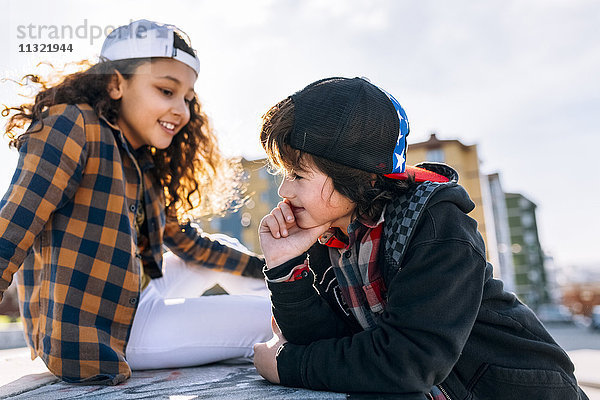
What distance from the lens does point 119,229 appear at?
176 centimetres

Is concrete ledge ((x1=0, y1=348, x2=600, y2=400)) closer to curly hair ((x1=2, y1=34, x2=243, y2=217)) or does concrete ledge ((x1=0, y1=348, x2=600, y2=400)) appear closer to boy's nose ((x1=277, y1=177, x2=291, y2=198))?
boy's nose ((x1=277, y1=177, x2=291, y2=198))

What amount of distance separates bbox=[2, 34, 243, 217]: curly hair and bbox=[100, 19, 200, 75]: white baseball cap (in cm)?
3

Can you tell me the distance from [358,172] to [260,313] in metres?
0.99

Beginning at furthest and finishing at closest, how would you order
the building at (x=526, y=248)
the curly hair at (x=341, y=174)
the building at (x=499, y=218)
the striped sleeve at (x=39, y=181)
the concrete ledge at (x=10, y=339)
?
the building at (x=526, y=248) < the building at (x=499, y=218) < the concrete ledge at (x=10, y=339) < the striped sleeve at (x=39, y=181) < the curly hair at (x=341, y=174)

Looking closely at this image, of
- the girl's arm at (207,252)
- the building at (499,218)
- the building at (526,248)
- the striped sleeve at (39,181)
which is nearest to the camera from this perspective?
the striped sleeve at (39,181)

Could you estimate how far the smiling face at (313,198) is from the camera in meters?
1.33

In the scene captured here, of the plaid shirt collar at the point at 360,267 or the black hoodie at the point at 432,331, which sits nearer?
the black hoodie at the point at 432,331

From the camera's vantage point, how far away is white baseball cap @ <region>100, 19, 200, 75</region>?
6.73 ft

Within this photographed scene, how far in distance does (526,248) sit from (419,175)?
40.8 meters

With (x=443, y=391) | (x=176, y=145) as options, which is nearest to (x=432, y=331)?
(x=443, y=391)

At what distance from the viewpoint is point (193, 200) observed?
255cm

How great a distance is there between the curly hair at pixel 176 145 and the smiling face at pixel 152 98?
0.04m

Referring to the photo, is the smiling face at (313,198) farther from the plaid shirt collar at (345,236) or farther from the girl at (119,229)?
the girl at (119,229)

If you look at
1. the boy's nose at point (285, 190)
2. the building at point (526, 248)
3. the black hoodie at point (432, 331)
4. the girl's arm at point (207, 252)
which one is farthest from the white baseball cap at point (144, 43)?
the building at point (526, 248)
